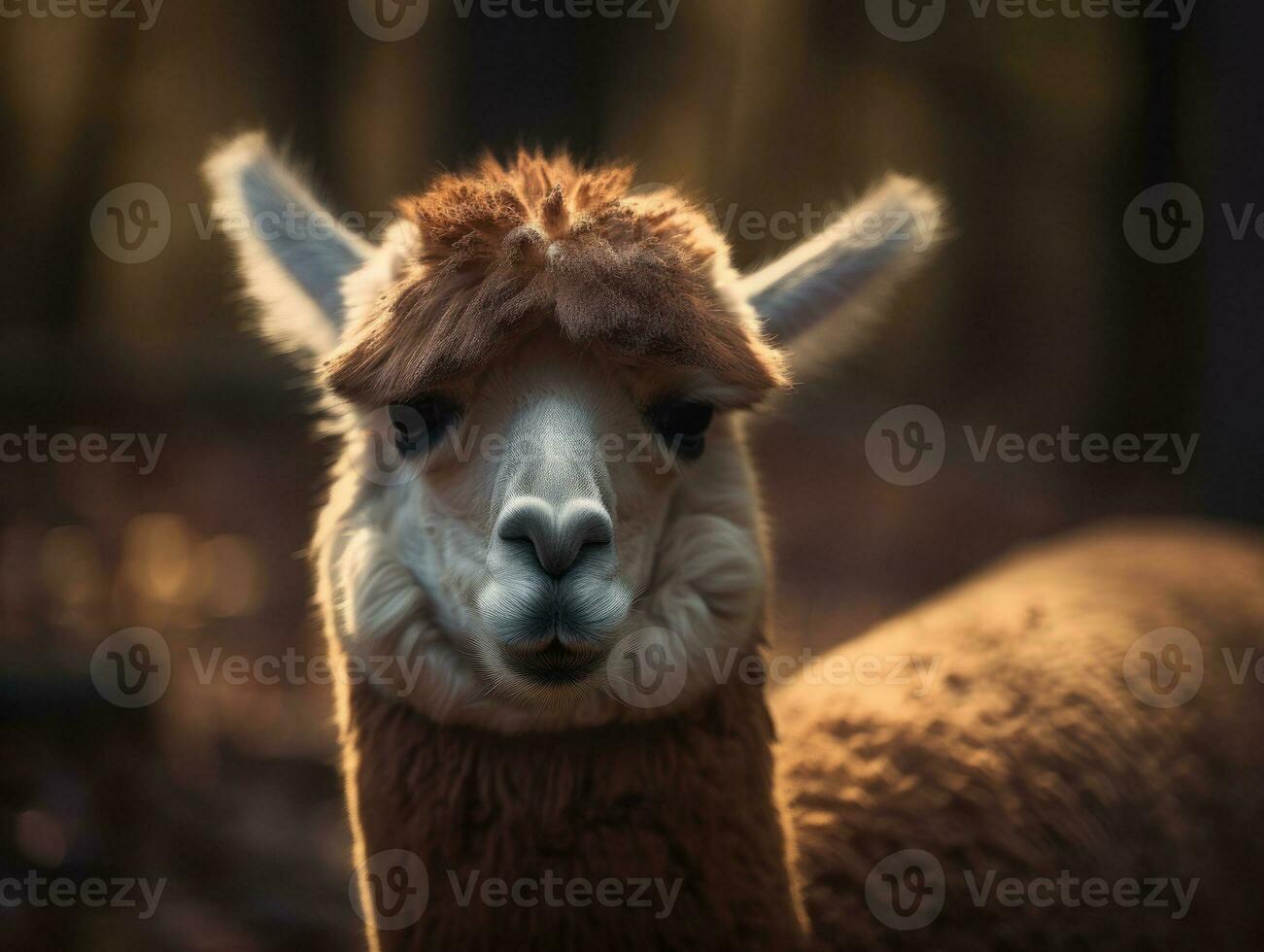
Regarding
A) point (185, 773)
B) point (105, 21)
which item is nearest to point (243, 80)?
point (105, 21)

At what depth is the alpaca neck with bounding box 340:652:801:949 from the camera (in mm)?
1662

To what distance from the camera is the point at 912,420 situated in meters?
6.88

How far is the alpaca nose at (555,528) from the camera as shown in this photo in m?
1.46

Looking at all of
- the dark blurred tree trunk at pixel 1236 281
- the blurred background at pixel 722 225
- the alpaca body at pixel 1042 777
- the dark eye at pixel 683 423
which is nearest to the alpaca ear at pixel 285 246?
the dark eye at pixel 683 423

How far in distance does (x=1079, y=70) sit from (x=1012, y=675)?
5272 millimetres

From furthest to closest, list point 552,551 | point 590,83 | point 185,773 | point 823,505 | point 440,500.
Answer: point 823,505 → point 590,83 → point 185,773 → point 440,500 → point 552,551

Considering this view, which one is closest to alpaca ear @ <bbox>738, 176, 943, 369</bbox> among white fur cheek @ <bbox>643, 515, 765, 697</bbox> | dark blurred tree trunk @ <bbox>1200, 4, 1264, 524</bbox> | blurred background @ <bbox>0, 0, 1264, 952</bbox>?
white fur cheek @ <bbox>643, 515, 765, 697</bbox>

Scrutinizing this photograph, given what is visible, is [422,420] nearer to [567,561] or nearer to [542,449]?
[542,449]

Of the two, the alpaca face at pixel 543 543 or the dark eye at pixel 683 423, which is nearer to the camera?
the alpaca face at pixel 543 543

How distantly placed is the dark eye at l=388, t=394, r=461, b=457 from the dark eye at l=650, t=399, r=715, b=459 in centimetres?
38

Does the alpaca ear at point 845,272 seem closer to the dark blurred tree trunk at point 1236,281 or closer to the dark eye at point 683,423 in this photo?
the dark eye at point 683,423

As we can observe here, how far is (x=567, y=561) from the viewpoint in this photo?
1.47m

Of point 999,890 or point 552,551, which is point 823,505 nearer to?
point 999,890

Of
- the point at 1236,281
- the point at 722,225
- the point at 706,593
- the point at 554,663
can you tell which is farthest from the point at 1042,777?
the point at 722,225
